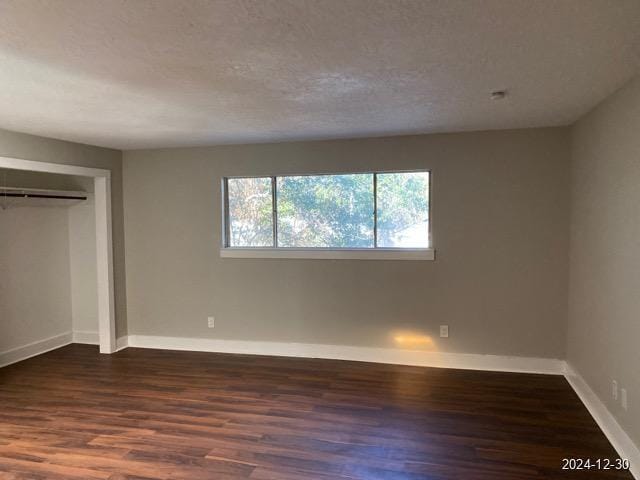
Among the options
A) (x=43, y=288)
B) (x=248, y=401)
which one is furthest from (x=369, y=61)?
(x=43, y=288)

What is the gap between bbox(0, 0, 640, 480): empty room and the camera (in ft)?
6.46

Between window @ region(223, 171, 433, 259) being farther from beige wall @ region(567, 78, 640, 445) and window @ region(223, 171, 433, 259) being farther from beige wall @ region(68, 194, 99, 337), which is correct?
beige wall @ region(68, 194, 99, 337)

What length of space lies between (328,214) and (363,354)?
1.47 metres

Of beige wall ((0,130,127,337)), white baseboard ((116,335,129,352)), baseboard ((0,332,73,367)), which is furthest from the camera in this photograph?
white baseboard ((116,335,129,352))

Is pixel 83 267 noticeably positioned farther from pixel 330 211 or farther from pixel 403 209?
pixel 403 209

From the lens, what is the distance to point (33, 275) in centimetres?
482

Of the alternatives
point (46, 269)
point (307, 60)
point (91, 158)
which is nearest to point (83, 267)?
point (46, 269)

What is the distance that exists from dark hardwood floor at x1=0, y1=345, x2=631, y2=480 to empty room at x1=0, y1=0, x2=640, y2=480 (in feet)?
0.08

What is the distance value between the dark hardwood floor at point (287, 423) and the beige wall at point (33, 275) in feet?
1.78

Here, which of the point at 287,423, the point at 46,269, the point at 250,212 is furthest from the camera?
the point at 46,269

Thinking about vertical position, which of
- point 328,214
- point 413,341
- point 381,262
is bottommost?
point 413,341

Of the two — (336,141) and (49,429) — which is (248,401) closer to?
(49,429)

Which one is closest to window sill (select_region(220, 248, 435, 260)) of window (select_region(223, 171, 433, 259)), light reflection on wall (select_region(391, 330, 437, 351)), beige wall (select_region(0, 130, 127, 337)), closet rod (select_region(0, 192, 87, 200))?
window (select_region(223, 171, 433, 259))

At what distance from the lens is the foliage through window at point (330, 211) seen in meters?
4.31
